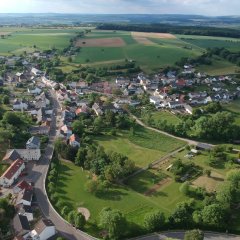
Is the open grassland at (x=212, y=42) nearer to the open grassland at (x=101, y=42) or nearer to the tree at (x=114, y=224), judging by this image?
the open grassland at (x=101, y=42)

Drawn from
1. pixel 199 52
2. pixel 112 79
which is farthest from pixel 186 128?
pixel 199 52

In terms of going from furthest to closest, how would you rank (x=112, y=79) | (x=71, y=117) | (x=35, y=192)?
1. (x=112, y=79)
2. (x=71, y=117)
3. (x=35, y=192)

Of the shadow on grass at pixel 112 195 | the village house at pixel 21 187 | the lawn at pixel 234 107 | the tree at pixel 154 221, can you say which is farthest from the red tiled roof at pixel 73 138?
the lawn at pixel 234 107

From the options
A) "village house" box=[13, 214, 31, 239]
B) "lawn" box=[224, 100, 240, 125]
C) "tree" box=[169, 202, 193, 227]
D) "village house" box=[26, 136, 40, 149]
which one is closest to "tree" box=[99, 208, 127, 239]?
"tree" box=[169, 202, 193, 227]

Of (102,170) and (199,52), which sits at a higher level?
(199,52)

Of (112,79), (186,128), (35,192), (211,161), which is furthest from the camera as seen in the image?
(112,79)

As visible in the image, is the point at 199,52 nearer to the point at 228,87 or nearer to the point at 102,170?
the point at 228,87
